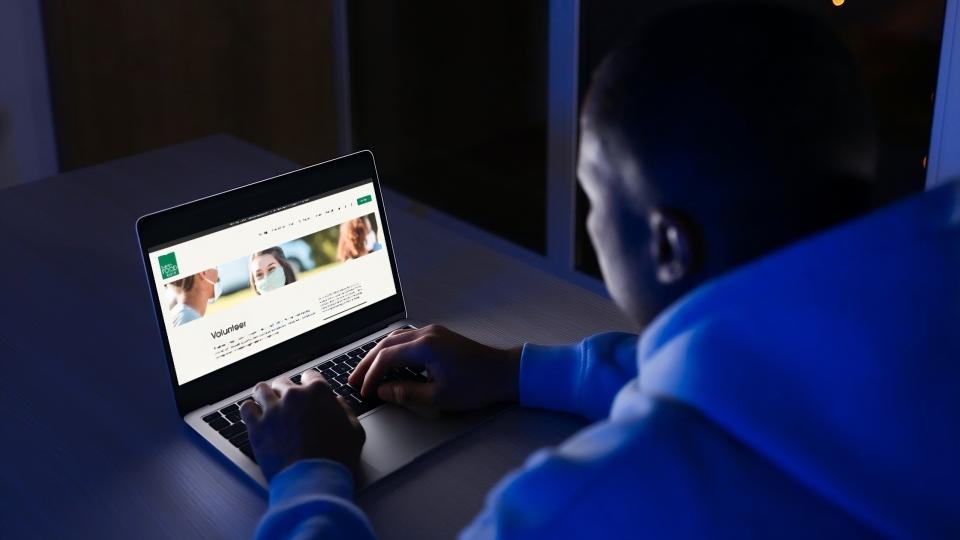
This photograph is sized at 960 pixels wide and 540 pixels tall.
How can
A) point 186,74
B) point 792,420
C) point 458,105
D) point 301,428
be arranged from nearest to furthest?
point 792,420 < point 301,428 < point 186,74 < point 458,105

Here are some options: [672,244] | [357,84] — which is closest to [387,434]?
[672,244]

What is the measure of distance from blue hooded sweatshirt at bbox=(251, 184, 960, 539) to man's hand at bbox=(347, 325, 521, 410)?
0.50 metres

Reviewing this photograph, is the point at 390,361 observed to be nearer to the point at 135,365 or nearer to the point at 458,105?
the point at 135,365

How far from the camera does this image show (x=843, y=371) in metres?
0.67

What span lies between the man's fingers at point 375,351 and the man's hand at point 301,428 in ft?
0.37

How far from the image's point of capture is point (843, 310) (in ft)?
2.20

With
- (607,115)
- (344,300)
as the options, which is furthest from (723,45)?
(344,300)

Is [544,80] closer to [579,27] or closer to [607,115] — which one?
[579,27]

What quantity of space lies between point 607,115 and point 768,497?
0.29m

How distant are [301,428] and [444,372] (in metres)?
0.20

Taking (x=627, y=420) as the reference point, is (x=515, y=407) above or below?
below

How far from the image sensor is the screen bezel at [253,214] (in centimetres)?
120

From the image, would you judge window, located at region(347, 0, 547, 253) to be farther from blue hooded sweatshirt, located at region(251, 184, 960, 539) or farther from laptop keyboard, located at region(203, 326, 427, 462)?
blue hooded sweatshirt, located at region(251, 184, 960, 539)

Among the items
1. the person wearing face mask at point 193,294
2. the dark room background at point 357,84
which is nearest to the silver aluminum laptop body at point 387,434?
the person wearing face mask at point 193,294
